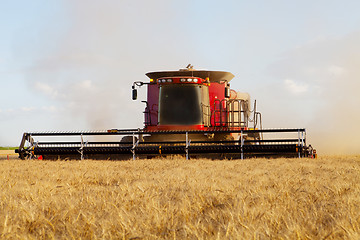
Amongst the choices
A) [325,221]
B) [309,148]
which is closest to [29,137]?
[309,148]

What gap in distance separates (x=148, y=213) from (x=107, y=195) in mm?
1113

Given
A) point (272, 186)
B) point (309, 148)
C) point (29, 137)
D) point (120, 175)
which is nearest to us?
point (272, 186)

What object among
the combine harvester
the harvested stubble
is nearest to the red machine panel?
the combine harvester

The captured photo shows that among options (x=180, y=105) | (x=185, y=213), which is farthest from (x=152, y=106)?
(x=185, y=213)

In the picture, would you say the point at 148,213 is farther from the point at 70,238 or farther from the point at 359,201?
the point at 359,201

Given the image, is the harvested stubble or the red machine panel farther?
the red machine panel

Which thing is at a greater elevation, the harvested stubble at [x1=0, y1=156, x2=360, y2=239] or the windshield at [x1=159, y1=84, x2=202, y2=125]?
the windshield at [x1=159, y1=84, x2=202, y2=125]

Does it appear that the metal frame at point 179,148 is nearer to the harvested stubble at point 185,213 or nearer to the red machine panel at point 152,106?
the red machine panel at point 152,106

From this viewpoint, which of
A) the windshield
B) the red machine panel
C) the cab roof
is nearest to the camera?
the windshield

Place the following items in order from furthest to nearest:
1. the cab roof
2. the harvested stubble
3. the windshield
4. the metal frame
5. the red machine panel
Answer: the cab roof, the red machine panel, the windshield, the metal frame, the harvested stubble

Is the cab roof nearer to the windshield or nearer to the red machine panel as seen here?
Answer: the red machine panel

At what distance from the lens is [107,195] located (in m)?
3.99

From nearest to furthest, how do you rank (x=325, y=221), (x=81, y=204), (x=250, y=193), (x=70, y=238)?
1. (x=70, y=238)
2. (x=325, y=221)
3. (x=81, y=204)
4. (x=250, y=193)

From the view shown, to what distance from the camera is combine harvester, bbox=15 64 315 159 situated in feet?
33.5
